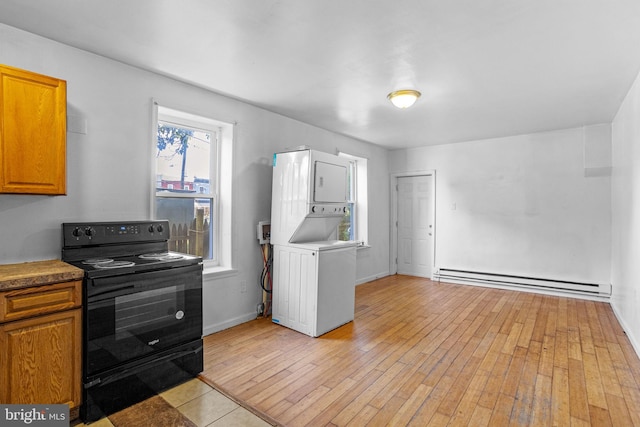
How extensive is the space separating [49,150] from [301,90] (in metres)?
2.11

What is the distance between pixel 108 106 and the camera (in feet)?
8.65

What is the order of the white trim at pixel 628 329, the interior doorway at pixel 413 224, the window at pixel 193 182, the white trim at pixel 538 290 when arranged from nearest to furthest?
the white trim at pixel 628 329 < the window at pixel 193 182 < the white trim at pixel 538 290 < the interior doorway at pixel 413 224

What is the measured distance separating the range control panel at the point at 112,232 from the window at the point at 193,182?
0.21m

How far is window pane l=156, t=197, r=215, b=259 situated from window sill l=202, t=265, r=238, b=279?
158mm

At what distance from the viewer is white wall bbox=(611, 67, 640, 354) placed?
300 cm

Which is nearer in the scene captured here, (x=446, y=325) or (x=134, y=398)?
(x=134, y=398)

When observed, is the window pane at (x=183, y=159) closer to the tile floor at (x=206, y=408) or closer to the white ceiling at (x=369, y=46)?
the white ceiling at (x=369, y=46)

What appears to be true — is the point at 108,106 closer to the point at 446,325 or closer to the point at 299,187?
the point at 299,187

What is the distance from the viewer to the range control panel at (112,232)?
236 centimetres

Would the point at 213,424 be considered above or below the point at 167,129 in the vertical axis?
below

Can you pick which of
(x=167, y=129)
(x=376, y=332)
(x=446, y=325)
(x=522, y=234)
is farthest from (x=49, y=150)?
(x=522, y=234)

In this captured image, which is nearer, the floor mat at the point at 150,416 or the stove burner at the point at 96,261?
the floor mat at the point at 150,416

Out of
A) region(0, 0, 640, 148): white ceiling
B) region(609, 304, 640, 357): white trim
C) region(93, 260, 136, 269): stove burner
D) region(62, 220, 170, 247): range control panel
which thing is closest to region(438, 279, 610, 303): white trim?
region(609, 304, 640, 357): white trim

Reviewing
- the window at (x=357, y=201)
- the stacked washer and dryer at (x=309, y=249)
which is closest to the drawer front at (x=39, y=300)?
the stacked washer and dryer at (x=309, y=249)
